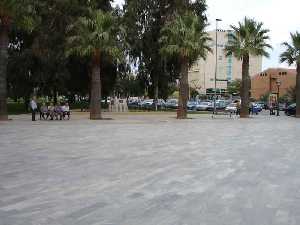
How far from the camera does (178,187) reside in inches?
379

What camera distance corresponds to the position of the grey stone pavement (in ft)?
23.9

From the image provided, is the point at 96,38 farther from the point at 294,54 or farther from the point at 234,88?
the point at 234,88

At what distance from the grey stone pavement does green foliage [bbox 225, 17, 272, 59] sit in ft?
93.1

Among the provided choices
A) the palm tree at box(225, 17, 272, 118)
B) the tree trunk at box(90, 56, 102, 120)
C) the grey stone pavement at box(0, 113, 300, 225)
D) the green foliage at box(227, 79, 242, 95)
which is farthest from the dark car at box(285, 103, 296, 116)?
the green foliage at box(227, 79, 242, 95)

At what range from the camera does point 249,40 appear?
44812 millimetres

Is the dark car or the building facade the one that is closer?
the dark car

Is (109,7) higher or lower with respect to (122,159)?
higher

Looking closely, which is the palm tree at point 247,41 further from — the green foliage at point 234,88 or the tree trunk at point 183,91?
the green foliage at point 234,88

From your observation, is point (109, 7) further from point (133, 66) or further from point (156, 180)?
point (156, 180)

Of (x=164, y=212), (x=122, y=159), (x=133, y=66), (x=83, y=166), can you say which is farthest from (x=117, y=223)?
(x=133, y=66)

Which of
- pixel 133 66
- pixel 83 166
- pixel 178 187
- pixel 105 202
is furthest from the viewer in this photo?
pixel 133 66

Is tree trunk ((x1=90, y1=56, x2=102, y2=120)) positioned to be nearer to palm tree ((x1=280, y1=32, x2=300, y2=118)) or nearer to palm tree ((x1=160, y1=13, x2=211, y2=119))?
palm tree ((x1=160, y1=13, x2=211, y2=119))

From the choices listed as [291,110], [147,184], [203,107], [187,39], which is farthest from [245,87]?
[147,184]

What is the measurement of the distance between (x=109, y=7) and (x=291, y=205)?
46984 mm
